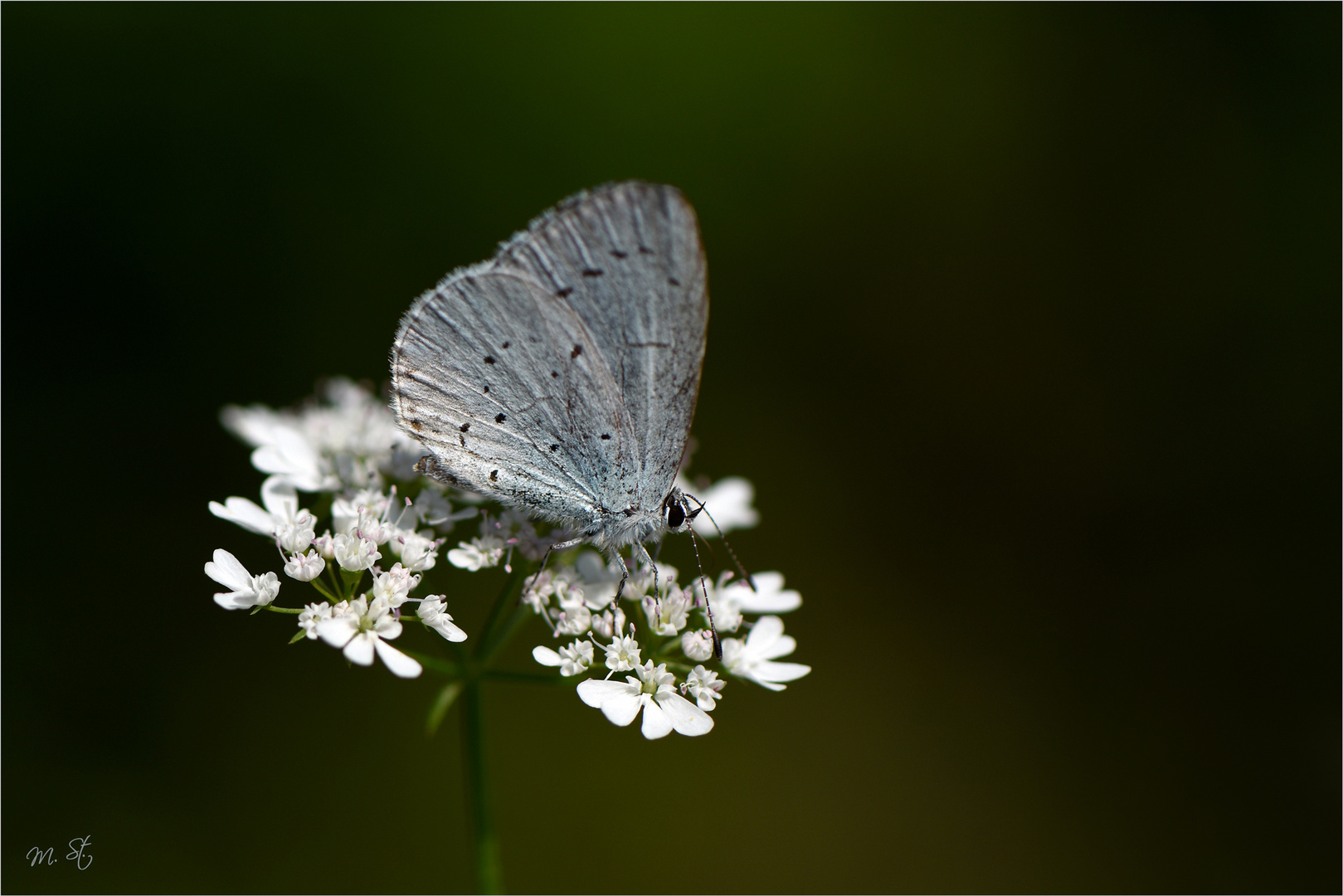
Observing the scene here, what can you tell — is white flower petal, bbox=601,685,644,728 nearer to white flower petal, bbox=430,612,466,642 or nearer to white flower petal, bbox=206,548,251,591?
white flower petal, bbox=430,612,466,642

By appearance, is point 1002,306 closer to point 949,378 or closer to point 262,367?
point 949,378

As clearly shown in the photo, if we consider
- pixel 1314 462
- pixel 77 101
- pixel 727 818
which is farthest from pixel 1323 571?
pixel 77 101

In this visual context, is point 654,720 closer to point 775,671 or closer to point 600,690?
point 600,690

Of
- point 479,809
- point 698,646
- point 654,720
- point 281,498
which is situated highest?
point 281,498

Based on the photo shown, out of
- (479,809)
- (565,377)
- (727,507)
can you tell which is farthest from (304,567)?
(727,507)

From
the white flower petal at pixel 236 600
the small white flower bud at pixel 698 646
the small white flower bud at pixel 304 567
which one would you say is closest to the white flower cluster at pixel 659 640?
the small white flower bud at pixel 698 646

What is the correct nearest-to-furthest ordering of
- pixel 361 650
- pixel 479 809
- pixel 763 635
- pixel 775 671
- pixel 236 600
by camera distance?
1. pixel 361 650
2. pixel 236 600
3. pixel 479 809
4. pixel 775 671
5. pixel 763 635
